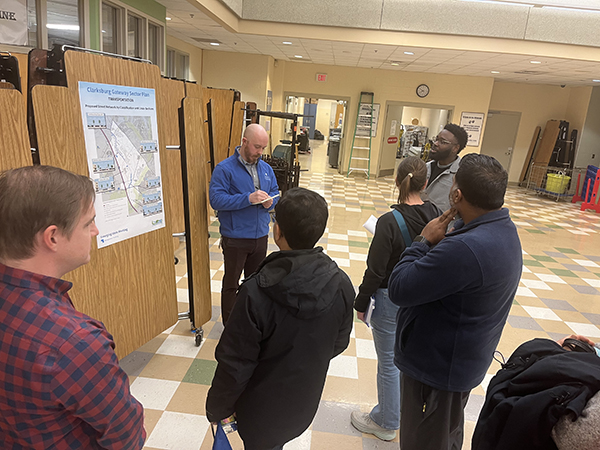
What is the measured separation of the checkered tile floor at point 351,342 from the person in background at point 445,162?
49.9 inches

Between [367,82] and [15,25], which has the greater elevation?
[367,82]

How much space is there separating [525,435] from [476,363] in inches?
23.2

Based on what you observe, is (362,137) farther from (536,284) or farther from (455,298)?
(455,298)

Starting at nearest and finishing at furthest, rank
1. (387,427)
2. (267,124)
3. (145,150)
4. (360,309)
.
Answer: (360,309), (387,427), (145,150), (267,124)

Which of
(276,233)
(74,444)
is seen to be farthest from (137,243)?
(74,444)

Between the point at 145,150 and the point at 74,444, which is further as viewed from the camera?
the point at 145,150

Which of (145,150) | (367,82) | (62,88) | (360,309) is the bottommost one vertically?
(360,309)

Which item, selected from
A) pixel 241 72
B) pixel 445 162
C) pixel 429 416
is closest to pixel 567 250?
pixel 445 162

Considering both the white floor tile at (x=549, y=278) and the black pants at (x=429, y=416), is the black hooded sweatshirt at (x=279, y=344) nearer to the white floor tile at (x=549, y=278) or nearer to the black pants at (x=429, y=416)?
the black pants at (x=429, y=416)

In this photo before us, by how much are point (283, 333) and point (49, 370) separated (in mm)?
659

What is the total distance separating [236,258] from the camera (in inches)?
112

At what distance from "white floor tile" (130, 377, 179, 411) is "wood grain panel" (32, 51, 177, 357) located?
23cm

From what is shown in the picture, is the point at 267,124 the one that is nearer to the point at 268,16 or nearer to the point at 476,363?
the point at 268,16

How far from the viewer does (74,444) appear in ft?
3.01
